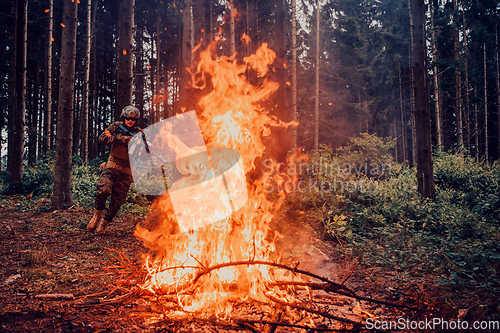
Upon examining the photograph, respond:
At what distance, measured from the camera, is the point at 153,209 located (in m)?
8.70

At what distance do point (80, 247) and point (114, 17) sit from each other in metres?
24.5

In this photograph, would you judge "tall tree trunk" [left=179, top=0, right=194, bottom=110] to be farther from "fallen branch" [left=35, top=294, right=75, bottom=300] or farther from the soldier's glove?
"fallen branch" [left=35, top=294, right=75, bottom=300]

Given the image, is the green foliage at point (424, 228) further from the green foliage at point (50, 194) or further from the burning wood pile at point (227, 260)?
the green foliage at point (50, 194)

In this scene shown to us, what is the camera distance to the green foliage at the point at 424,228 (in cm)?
454

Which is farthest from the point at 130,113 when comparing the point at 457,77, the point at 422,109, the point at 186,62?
the point at 457,77

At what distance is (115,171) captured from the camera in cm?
598

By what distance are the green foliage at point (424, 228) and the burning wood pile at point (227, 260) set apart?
6.89ft

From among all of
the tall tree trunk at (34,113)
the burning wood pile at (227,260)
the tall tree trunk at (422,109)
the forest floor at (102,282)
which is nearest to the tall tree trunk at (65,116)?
the forest floor at (102,282)

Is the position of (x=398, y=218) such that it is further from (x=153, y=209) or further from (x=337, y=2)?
(x=337, y=2)

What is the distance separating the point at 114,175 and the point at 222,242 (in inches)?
133

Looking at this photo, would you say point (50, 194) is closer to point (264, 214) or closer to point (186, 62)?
point (186, 62)

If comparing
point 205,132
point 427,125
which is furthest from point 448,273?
point 427,125

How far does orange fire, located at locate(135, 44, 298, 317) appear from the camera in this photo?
3426mm

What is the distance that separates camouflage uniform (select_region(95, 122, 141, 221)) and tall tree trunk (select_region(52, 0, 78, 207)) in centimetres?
349
